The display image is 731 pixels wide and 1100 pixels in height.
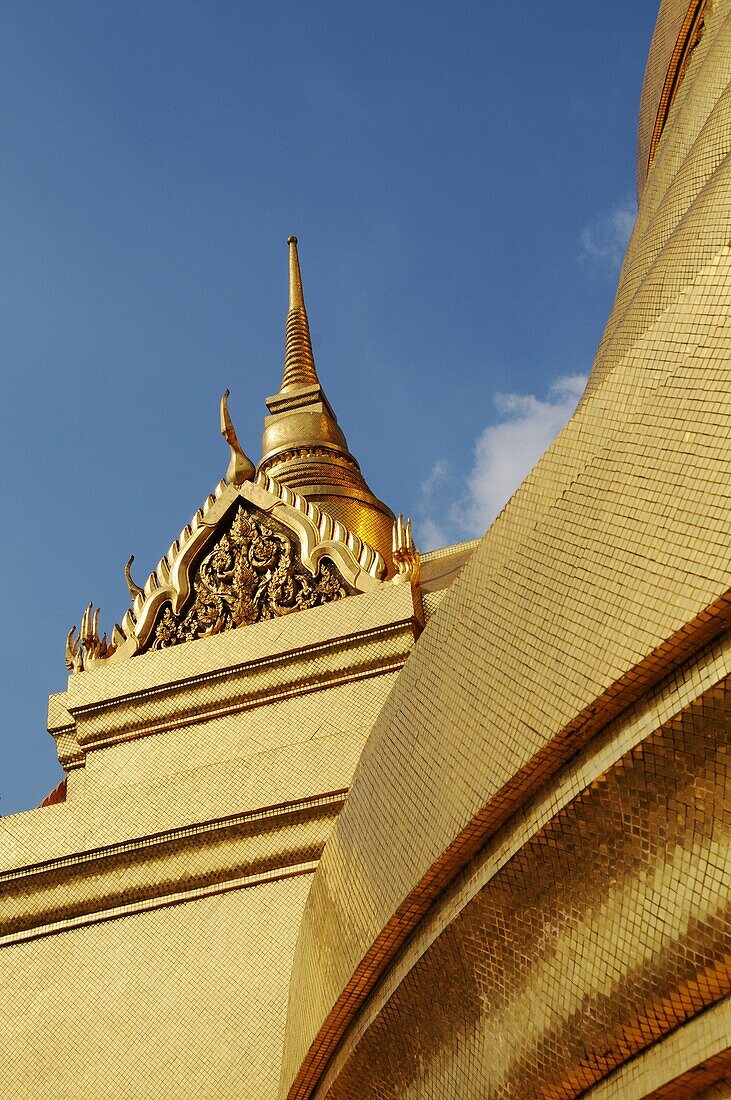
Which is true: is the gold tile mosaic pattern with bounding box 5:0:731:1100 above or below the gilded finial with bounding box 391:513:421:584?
below

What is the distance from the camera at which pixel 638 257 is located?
5.39m

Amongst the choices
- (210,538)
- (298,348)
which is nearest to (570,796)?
(210,538)

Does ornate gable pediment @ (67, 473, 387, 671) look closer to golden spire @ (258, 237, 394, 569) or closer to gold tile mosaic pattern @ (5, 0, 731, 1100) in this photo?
gold tile mosaic pattern @ (5, 0, 731, 1100)

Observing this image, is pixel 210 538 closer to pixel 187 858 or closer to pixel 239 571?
pixel 239 571

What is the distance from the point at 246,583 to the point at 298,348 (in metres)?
5.63

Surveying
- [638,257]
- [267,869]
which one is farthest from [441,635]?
[267,869]

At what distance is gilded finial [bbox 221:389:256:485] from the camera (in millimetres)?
8352

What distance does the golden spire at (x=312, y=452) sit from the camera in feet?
37.7

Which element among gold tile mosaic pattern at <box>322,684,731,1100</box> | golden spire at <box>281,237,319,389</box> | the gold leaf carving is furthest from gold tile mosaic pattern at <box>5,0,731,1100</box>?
golden spire at <box>281,237,319,389</box>

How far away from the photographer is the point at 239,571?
7871 millimetres

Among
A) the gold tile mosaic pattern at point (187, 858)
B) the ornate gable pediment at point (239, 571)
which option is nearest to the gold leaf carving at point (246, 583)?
the ornate gable pediment at point (239, 571)

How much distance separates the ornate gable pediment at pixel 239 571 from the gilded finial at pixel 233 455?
0.63 feet

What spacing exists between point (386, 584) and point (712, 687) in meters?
4.61

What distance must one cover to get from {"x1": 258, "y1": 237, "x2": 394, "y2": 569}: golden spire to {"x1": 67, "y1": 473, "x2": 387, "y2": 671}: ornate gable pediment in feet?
10.3
